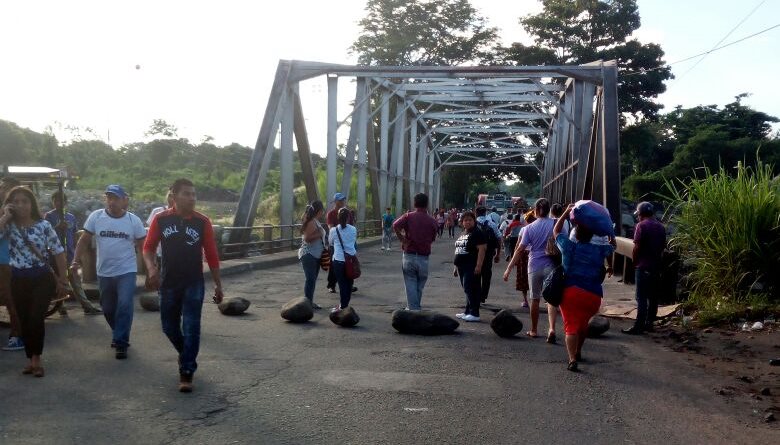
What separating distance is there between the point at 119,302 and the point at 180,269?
1.60 m

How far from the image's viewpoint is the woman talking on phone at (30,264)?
6.56 meters

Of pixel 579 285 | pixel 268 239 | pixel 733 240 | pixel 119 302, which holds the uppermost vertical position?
pixel 733 240

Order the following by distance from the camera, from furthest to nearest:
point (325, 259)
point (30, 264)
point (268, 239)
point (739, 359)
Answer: point (268, 239) < point (325, 259) < point (739, 359) < point (30, 264)

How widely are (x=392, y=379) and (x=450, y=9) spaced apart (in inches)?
1679

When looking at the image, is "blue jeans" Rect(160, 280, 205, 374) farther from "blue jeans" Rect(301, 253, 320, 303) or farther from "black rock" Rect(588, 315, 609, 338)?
"black rock" Rect(588, 315, 609, 338)

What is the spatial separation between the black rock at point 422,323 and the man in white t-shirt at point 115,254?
302cm

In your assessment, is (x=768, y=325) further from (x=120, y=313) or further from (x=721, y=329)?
(x=120, y=313)

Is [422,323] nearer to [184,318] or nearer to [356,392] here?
[356,392]

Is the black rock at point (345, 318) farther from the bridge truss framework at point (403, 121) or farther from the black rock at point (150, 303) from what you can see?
the bridge truss framework at point (403, 121)

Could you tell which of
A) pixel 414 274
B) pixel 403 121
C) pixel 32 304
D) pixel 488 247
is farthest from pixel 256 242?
pixel 403 121

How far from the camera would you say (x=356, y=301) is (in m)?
12.4

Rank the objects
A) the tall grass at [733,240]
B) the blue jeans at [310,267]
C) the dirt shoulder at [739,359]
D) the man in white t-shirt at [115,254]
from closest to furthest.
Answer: the dirt shoulder at [739,359] < the man in white t-shirt at [115,254] < the tall grass at [733,240] < the blue jeans at [310,267]

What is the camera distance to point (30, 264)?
273 inches

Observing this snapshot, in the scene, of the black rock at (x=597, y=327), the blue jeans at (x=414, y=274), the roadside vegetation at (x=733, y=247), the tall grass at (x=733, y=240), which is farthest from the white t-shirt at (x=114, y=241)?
the tall grass at (x=733, y=240)
